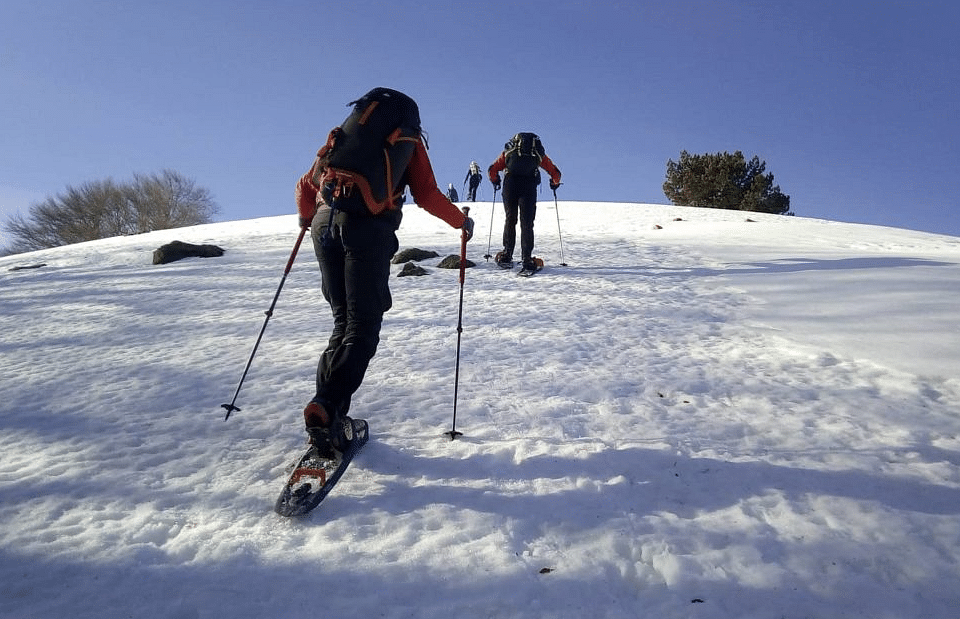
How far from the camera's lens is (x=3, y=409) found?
3.93 meters

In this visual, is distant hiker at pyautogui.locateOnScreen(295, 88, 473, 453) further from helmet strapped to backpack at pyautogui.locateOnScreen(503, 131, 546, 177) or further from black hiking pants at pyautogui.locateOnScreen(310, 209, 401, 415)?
helmet strapped to backpack at pyautogui.locateOnScreen(503, 131, 546, 177)

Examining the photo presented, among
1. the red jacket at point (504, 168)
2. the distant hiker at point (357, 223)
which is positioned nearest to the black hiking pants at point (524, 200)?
the red jacket at point (504, 168)

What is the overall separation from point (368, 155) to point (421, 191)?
16.6 inches

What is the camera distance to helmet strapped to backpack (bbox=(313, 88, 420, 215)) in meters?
2.77

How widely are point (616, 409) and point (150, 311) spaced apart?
698 cm

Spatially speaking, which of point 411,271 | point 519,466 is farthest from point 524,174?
point 519,466

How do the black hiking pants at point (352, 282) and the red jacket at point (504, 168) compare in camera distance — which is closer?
the black hiking pants at point (352, 282)

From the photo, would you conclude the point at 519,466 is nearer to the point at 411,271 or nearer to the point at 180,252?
the point at 411,271

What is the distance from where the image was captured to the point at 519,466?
294 cm

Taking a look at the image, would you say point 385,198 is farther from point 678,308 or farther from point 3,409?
point 678,308

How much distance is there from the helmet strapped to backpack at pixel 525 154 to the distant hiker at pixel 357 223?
562cm

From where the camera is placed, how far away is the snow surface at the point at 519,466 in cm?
204

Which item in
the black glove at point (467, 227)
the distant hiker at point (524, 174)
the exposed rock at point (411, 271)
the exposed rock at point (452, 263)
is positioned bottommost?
the exposed rock at point (411, 271)

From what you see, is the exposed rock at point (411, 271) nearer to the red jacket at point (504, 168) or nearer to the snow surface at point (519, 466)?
the red jacket at point (504, 168)
